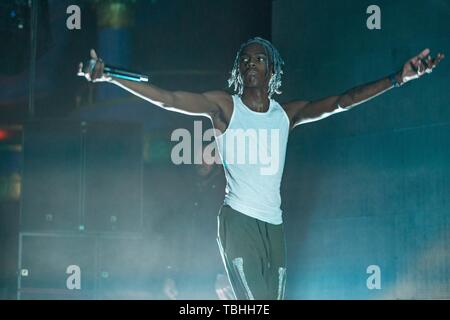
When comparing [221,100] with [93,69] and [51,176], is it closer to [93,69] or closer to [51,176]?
[93,69]

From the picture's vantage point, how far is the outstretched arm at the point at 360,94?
425cm

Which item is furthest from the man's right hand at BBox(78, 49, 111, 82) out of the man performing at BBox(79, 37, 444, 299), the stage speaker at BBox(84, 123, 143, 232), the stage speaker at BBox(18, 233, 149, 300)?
the stage speaker at BBox(18, 233, 149, 300)

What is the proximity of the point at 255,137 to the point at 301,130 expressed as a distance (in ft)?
3.61

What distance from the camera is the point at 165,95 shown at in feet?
13.8

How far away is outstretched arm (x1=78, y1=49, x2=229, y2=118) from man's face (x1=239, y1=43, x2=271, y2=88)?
17cm

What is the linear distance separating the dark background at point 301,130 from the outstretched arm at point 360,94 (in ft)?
2.39

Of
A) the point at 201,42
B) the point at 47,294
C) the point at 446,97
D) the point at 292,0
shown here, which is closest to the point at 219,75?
the point at 201,42

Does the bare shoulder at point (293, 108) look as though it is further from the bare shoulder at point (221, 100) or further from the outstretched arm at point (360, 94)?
the bare shoulder at point (221, 100)

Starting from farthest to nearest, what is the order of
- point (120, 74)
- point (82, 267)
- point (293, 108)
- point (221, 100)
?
point (82, 267) < point (293, 108) < point (221, 100) < point (120, 74)

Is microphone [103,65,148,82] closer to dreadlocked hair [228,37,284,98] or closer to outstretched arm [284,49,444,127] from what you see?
dreadlocked hair [228,37,284,98]

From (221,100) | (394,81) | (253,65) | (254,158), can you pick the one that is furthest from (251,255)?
(394,81)

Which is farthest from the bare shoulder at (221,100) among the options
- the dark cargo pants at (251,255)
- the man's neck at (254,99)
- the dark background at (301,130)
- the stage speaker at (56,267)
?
the stage speaker at (56,267)

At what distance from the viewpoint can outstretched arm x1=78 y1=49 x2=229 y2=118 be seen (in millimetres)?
3764
